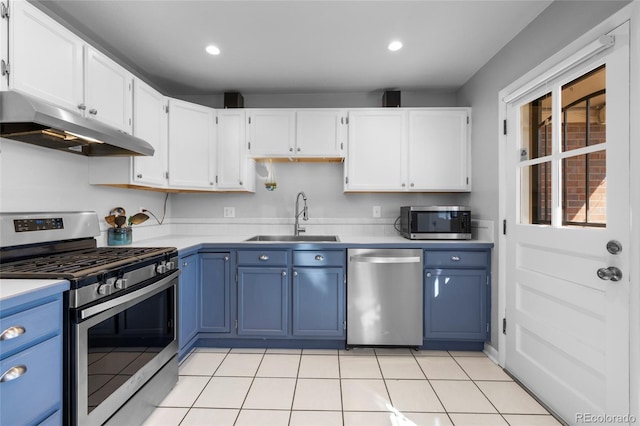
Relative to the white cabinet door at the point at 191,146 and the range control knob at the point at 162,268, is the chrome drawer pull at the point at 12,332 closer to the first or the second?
the range control knob at the point at 162,268

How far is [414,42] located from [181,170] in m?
2.15

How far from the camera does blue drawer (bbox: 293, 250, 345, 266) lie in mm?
2537

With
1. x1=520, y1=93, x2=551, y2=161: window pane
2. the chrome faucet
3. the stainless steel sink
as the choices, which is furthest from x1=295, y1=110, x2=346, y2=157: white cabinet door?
x1=520, y1=93, x2=551, y2=161: window pane

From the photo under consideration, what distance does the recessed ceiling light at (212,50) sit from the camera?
2312mm

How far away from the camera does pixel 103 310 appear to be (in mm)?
1386

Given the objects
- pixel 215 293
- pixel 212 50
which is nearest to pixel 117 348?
pixel 215 293

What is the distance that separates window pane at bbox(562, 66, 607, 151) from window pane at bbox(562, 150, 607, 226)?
85mm

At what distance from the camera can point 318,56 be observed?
8.02 feet

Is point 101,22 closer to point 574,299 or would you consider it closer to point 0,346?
point 0,346

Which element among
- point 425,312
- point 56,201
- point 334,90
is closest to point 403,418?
point 425,312

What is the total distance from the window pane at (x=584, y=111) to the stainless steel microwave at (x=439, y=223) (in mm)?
987

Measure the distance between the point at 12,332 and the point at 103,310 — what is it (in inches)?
14.3

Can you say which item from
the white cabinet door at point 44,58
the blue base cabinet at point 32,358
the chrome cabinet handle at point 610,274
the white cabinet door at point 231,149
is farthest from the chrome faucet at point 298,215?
the chrome cabinet handle at point 610,274

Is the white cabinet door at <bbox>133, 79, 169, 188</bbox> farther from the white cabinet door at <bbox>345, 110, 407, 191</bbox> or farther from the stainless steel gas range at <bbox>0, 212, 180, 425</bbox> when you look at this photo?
the white cabinet door at <bbox>345, 110, 407, 191</bbox>
